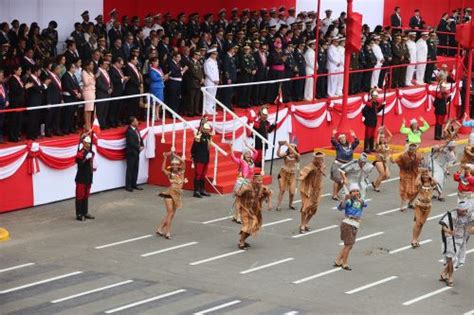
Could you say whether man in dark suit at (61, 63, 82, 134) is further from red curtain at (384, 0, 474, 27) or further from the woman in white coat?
red curtain at (384, 0, 474, 27)

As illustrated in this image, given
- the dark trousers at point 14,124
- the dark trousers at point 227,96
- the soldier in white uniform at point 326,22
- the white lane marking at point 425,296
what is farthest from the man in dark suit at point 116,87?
the soldier in white uniform at point 326,22

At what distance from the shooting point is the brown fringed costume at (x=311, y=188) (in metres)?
28.1

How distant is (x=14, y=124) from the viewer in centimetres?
2992

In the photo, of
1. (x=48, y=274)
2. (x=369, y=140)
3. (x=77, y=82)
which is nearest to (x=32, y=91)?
(x=77, y=82)

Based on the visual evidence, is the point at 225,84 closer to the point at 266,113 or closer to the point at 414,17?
the point at 266,113

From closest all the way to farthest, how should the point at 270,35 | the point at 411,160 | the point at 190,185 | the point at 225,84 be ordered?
the point at 411,160
the point at 190,185
the point at 225,84
the point at 270,35

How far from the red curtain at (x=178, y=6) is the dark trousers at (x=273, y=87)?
417cm

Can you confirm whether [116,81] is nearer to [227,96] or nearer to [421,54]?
[227,96]

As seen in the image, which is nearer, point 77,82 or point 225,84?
point 77,82

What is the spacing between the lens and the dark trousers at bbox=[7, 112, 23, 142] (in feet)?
97.9

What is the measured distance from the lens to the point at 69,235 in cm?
2738

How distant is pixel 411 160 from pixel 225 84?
25.1 ft

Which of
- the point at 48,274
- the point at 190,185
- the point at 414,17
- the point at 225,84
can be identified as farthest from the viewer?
the point at 414,17

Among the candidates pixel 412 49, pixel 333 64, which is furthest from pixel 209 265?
pixel 412 49
